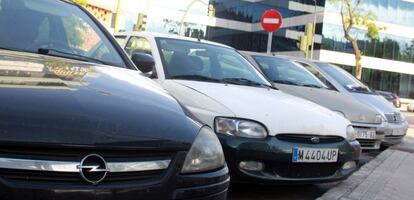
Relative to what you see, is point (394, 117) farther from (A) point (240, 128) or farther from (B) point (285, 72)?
(A) point (240, 128)

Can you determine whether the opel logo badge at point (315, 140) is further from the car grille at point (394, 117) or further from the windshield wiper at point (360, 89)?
the windshield wiper at point (360, 89)

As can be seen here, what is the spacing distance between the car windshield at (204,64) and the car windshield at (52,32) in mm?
1521

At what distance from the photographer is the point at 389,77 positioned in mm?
59375

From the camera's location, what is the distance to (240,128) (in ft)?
15.9

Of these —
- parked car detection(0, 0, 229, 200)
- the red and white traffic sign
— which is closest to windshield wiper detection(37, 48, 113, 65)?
parked car detection(0, 0, 229, 200)

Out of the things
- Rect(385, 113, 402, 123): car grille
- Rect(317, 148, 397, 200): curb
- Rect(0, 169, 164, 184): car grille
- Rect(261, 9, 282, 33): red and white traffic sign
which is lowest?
Rect(317, 148, 397, 200): curb

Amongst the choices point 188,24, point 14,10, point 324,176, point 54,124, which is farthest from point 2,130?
point 188,24

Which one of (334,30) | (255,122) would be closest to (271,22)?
(255,122)

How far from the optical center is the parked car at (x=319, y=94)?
28.2 feet

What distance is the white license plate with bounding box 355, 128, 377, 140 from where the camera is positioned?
8.69m

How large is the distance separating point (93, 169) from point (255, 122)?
265cm

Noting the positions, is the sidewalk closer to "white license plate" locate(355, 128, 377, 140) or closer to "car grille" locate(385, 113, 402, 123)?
"white license plate" locate(355, 128, 377, 140)

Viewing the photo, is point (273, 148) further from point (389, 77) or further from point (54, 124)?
point (389, 77)

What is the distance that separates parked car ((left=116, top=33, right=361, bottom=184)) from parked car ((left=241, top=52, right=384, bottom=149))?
2.36 m
